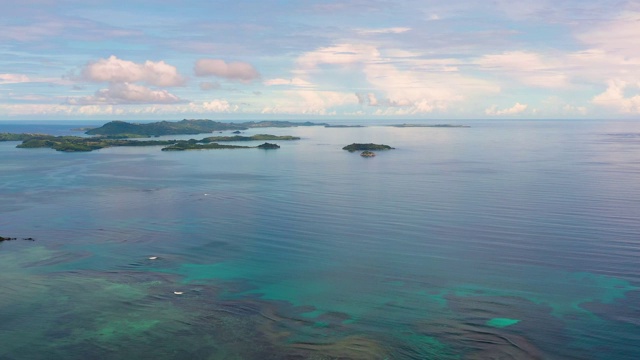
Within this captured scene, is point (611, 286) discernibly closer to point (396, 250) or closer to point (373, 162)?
point (396, 250)

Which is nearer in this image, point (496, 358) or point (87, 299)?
point (496, 358)

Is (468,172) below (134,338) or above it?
above

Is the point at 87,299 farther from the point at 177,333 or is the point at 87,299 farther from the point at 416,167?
the point at 416,167

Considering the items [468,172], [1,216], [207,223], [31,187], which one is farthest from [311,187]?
[31,187]

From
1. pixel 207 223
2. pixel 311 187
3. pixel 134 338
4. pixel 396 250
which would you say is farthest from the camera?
pixel 311 187

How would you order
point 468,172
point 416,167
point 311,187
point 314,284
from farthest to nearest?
1. point 416,167
2. point 468,172
3. point 311,187
4. point 314,284

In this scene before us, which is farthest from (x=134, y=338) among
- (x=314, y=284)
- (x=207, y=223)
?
(x=207, y=223)
